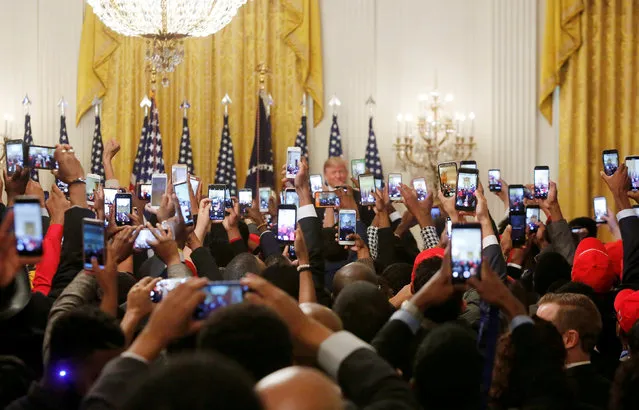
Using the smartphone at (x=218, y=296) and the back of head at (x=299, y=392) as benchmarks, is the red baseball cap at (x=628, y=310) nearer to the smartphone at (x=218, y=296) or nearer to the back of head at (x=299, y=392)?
the smartphone at (x=218, y=296)

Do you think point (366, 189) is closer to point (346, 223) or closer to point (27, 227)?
point (346, 223)

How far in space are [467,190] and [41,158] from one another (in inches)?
103

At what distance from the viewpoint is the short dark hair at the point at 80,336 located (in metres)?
2.83

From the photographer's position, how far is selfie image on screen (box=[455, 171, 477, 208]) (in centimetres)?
599

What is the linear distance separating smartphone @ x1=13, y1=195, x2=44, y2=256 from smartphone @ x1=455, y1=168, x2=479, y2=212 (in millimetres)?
3044

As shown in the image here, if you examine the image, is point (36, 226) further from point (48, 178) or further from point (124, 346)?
point (48, 178)

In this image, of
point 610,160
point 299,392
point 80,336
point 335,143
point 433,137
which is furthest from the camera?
point 335,143

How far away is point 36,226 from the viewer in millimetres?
3508

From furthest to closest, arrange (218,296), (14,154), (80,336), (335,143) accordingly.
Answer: (335,143)
(14,154)
(80,336)
(218,296)

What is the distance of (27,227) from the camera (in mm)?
3492

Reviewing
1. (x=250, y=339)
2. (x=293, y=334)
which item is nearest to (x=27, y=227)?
(x=293, y=334)

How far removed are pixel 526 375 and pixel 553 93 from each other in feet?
38.9

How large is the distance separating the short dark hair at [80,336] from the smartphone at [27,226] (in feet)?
2.06

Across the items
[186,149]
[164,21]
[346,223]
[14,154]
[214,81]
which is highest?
[164,21]
